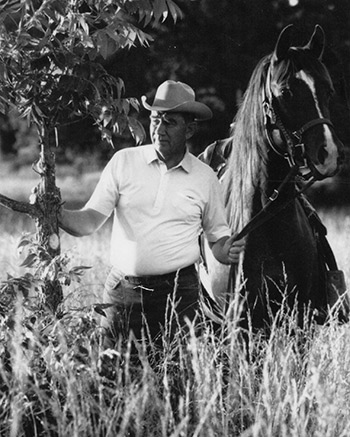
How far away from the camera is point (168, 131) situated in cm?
400

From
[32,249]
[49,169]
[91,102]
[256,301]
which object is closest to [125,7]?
[91,102]

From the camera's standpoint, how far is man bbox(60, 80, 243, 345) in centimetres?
401

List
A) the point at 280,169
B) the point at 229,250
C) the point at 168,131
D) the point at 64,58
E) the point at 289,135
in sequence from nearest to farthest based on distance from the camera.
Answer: the point at 64,58 < the point at 168,131 < the point at 229,250 < the point at 289,135 < the point at 280,169

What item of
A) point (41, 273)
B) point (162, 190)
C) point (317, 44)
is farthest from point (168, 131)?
point (317, 44)

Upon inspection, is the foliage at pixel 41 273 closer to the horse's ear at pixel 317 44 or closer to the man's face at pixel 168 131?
the man's face at pixel 168 131

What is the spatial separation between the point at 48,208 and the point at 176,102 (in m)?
0.87

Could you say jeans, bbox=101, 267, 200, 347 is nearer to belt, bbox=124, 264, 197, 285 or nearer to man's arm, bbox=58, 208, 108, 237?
belt, bbox=124, 264, 197, 285

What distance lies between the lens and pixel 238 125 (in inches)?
181

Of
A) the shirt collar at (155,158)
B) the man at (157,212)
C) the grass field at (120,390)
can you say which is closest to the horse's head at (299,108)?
the man at (157,212)

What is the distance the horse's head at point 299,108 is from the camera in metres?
4.18

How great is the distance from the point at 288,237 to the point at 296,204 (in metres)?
0.22

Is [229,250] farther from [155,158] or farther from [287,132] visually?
[287,132]

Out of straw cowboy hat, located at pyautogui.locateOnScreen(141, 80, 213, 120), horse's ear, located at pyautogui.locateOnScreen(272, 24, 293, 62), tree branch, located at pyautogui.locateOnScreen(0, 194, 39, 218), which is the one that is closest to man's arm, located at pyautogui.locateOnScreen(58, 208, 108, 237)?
tree branch, located at pyautogui.locateOnScreen(0, 194, 39, 218)

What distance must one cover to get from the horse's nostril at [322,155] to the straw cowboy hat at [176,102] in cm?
58
